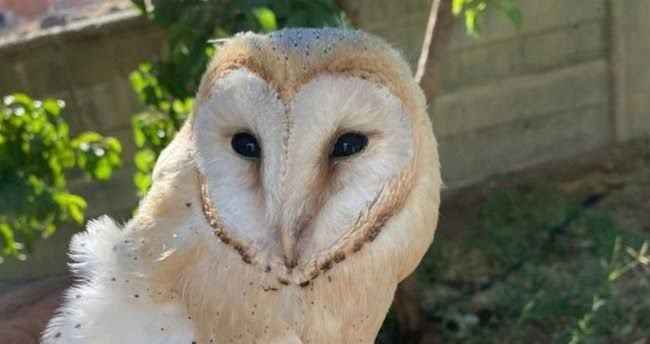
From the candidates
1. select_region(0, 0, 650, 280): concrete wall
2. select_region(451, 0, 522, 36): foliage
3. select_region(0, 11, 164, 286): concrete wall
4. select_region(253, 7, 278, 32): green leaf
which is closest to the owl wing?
select_region(253, 7, 278, 32): green leaf

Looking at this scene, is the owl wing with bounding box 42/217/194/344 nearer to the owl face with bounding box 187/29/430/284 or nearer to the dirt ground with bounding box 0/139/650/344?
the owl face with bounding box 187/29/430/284

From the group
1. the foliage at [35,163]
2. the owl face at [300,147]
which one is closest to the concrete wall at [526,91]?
the foliage at [35,163]

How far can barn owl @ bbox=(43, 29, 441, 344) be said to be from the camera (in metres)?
1.49

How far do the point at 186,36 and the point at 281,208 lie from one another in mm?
1190

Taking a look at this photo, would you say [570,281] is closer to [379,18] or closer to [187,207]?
[379,18]

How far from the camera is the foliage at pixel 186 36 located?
→ 234 centimetres

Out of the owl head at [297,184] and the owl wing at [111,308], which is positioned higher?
the owl head at [297,184]

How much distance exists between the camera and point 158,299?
1.76 meters

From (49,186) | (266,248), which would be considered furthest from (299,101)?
(49,186)

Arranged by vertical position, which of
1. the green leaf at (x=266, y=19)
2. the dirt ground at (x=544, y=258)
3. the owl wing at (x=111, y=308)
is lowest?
the dirt ground at (x=544, y=258)

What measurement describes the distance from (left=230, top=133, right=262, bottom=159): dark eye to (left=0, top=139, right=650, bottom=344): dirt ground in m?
2.07

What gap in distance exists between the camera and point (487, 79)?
451cm

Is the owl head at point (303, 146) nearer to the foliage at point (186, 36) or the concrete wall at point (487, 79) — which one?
the foliage at point (186, 36)

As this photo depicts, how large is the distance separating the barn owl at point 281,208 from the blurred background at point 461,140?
542 millimetres
